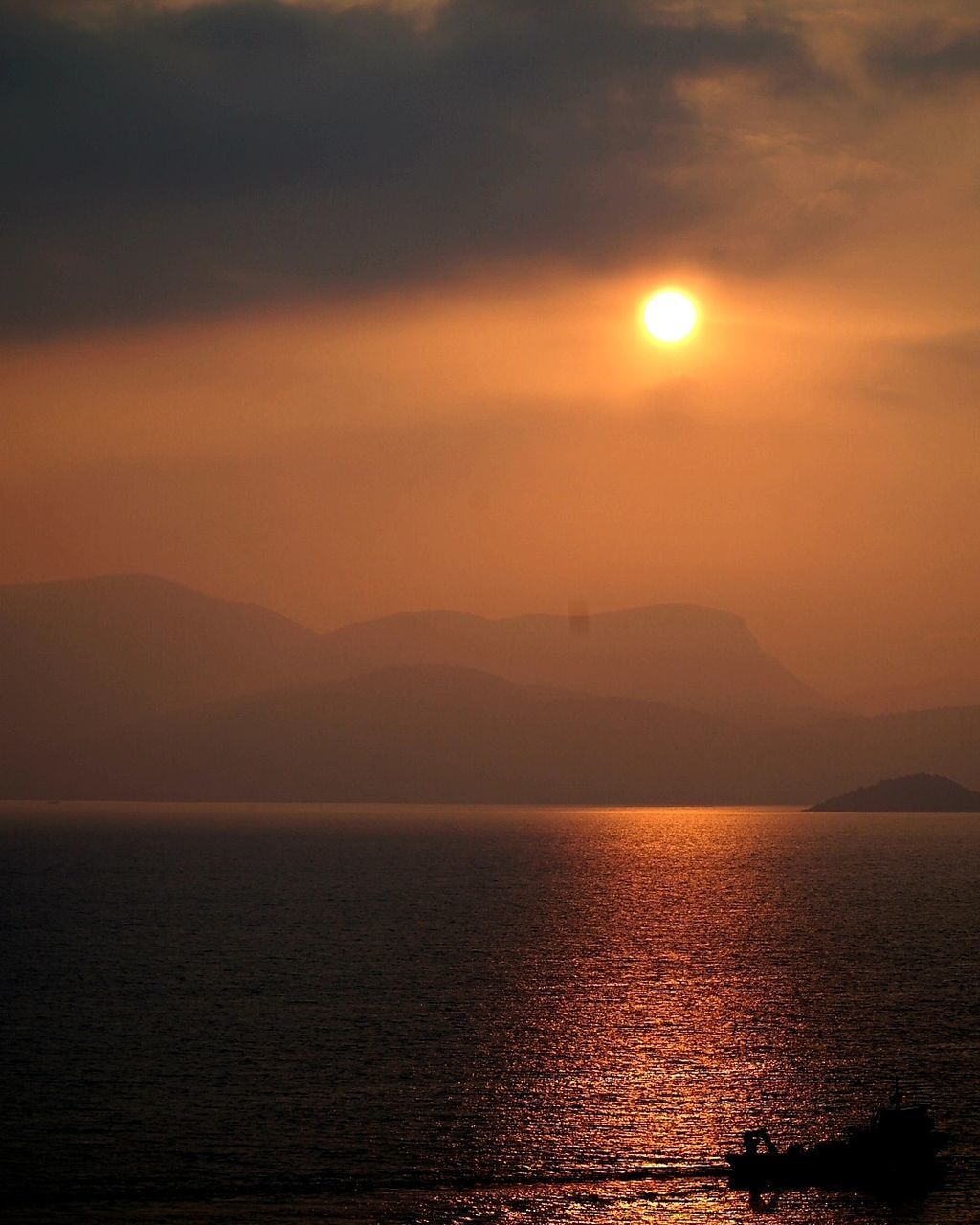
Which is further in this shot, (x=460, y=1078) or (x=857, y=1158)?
(x=460, y=1078)

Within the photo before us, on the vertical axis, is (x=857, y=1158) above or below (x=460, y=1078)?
below

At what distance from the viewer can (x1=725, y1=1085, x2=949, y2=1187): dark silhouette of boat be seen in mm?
74000

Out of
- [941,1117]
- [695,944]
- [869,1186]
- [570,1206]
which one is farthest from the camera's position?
[695,944]

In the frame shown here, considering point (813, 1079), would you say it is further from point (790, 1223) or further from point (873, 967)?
point (873, 967)

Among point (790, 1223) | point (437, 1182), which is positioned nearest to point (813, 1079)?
point (790, 1223)

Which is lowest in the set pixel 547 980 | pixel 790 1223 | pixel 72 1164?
pixel 790 1223

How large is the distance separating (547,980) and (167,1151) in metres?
64.9

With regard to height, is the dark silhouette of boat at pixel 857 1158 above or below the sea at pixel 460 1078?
below

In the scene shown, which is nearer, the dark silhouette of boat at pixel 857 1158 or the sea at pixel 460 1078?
the sea at pixel 460 1078

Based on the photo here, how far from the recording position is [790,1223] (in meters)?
70.2

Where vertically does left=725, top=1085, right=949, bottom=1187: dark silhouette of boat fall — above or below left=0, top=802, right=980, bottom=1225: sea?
below

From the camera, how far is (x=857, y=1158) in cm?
7662

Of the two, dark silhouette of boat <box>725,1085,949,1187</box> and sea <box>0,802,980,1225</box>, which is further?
dark silhouette of boat <box>725,1085,949,1187</box>

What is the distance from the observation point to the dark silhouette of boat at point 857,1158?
74000 mm
